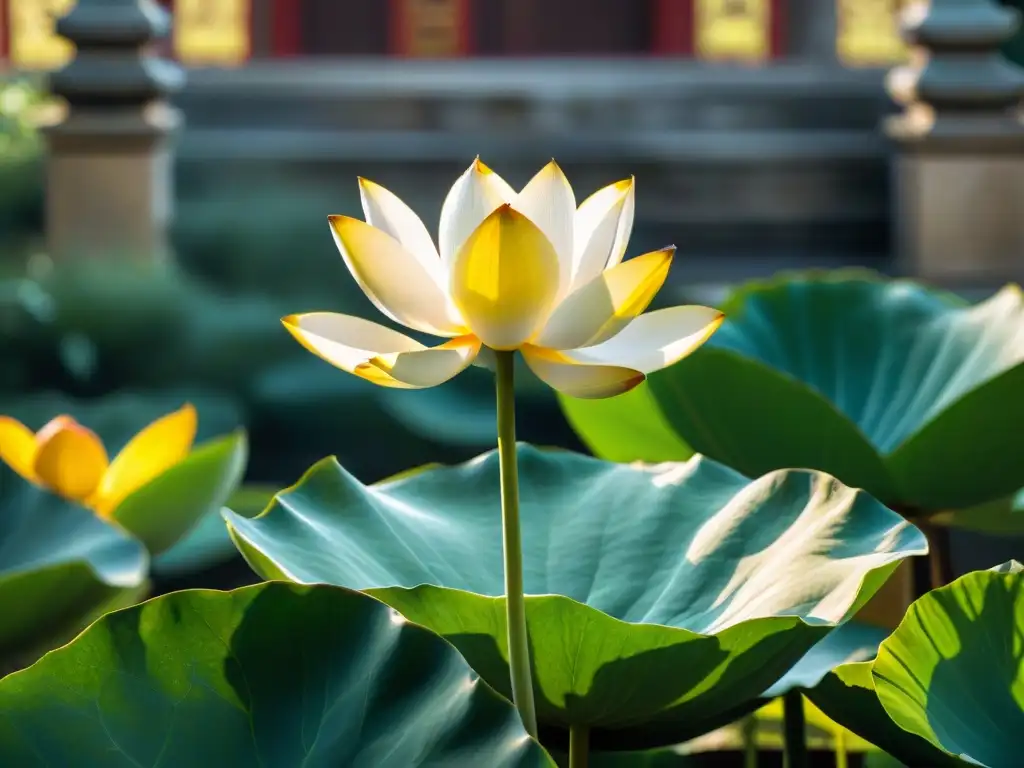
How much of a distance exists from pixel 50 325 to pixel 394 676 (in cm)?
365

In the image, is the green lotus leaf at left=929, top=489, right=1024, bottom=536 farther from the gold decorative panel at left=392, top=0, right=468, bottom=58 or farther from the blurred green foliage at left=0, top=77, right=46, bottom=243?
the gold decorative panel at left=392, top=0, right=468, bottom=58

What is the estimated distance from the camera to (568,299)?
583 millimetres

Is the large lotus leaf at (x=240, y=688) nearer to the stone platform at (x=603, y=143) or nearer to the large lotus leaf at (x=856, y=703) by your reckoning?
the large lotus leaf at (x=856, y=703)

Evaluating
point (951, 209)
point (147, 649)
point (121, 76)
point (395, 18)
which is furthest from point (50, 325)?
point (395, 18)

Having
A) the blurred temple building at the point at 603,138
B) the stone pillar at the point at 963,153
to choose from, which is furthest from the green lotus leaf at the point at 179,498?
the stone pillar at the point at 963,153

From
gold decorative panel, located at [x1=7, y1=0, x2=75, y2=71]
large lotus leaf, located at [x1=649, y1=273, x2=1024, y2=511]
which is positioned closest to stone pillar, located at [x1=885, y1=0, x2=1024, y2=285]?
large lotus leaf, located at [x1=649, y1=273, x2=1024, y2=511]

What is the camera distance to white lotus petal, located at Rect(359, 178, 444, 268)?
0.63m

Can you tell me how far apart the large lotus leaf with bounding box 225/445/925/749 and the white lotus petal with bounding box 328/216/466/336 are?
13 centimetres

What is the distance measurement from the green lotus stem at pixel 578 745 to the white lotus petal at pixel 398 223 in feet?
0.81

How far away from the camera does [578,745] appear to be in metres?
0.71

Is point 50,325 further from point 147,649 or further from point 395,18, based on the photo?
point 395,18

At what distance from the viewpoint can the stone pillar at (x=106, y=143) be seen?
477cm

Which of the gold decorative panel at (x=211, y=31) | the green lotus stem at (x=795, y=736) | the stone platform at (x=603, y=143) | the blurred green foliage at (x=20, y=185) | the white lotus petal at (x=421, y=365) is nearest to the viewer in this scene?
the white lotus petal at (x=421, y=365)

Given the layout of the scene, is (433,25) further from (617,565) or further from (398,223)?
(398,223)
